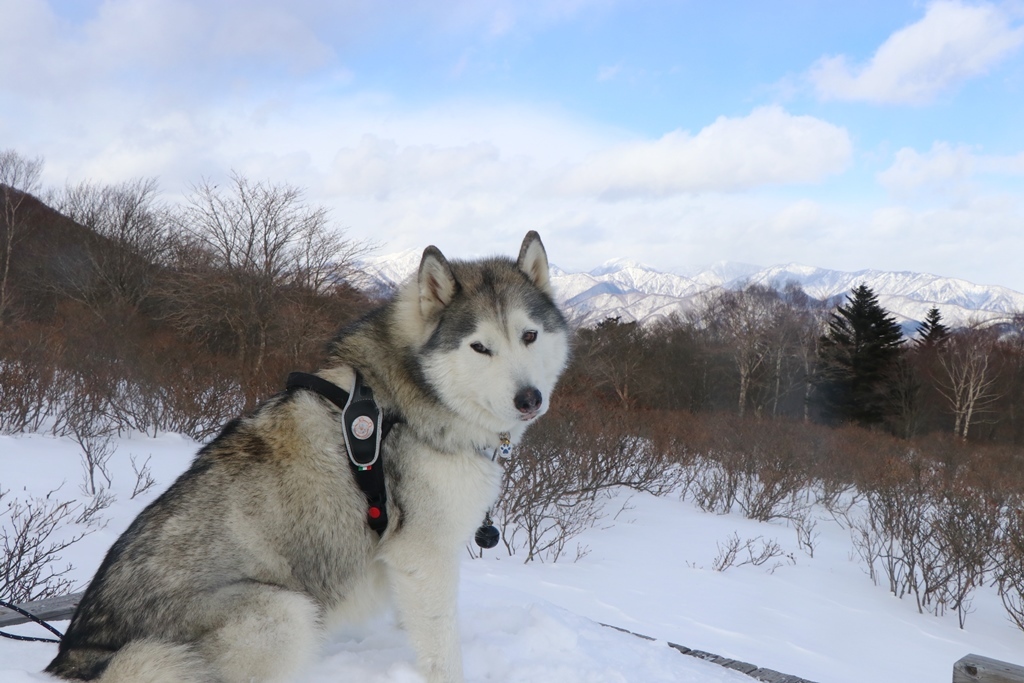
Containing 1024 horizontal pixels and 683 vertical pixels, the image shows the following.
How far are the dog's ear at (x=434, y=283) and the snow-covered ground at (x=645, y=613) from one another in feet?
4.75

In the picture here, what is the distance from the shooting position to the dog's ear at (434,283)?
113 inches

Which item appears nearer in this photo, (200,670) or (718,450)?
(200,670)

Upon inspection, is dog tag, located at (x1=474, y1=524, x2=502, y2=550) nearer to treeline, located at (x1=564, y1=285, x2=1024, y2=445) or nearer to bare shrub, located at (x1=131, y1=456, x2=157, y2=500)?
bare shrub, located at (x1=131, y1=456, x2=157, y2=500)

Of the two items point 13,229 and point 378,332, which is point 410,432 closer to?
point 378,332

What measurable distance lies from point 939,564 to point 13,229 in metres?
34.0

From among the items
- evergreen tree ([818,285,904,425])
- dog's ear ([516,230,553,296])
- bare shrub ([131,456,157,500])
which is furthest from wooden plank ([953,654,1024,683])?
evergreen tree ([818,285,904,425])

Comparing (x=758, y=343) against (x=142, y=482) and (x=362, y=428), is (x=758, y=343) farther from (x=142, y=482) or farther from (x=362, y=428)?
(x=362, y=428)

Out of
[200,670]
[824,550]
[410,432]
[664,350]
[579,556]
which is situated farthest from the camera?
[664,350]

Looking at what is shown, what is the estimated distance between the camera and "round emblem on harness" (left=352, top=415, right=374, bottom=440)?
8.54 feet

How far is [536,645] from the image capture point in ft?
10.6

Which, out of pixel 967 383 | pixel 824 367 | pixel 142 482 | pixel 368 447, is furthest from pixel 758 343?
pixel 368 447

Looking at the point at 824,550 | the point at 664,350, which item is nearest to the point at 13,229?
the point at 664,350

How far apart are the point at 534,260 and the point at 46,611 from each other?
291 cm

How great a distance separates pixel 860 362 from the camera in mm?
31406
